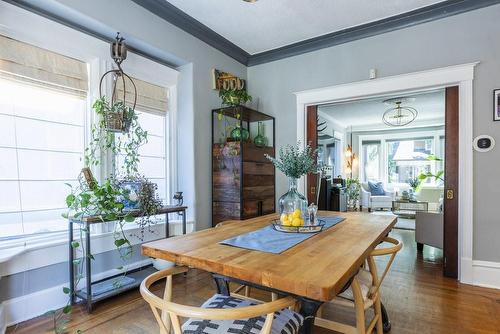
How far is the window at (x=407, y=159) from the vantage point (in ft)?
27.7

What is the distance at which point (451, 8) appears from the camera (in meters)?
2.84

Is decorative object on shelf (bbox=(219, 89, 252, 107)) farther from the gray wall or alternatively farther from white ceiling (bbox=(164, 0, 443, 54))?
the gray wall

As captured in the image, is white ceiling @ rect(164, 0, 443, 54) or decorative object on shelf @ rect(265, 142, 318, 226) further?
white ceiling @ rect(164, 0, 443, 54)

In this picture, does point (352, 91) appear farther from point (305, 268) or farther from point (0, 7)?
point (0, 7)

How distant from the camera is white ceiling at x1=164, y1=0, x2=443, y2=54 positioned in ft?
9.25

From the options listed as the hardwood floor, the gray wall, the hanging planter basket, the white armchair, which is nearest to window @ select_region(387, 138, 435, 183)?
the white armchair

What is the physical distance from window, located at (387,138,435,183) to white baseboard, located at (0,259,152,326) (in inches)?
355

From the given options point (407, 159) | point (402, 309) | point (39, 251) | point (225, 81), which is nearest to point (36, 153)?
point (39, 251)

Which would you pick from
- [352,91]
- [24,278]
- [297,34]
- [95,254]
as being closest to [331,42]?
[297,34]

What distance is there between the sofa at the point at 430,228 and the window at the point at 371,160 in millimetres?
5534

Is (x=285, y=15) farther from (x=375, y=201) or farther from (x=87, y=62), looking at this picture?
(x=375, y=201)

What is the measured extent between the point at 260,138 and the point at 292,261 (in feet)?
8.79

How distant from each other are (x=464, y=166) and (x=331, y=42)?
205cm

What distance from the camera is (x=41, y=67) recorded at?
2.24m
